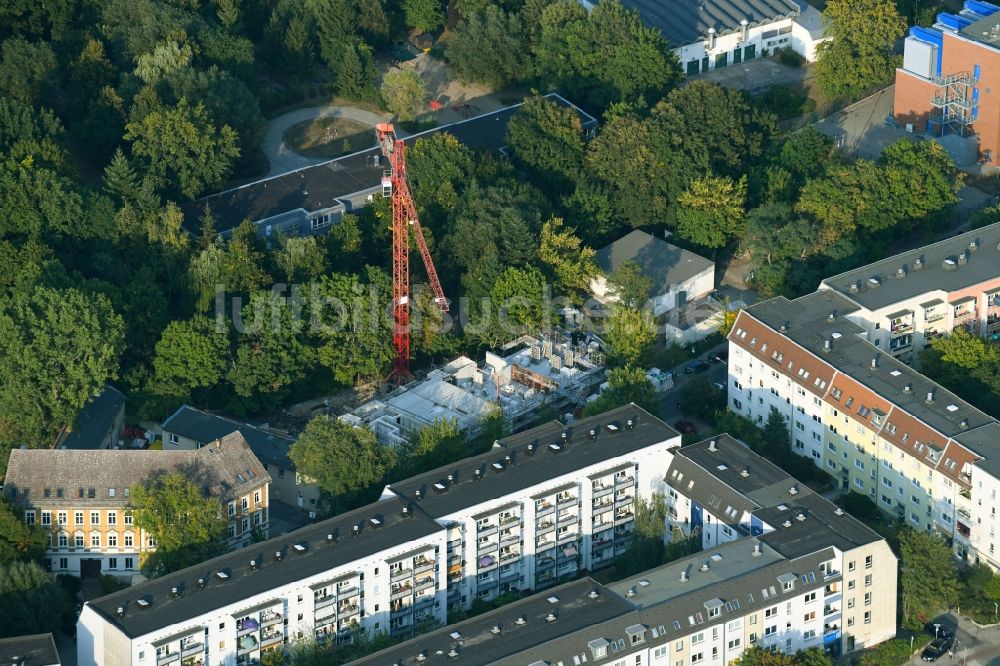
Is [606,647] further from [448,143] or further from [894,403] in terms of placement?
[448,143]

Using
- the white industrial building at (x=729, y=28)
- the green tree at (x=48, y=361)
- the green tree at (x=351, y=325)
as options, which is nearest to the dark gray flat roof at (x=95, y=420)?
the green tree at (x=48, y=361)

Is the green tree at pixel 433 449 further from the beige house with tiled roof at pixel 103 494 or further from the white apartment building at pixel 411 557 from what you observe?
the beige house with tiled roof at pixel 103 494

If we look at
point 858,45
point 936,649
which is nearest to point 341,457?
point 936,649

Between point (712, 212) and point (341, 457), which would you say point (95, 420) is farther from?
point (712, 212)

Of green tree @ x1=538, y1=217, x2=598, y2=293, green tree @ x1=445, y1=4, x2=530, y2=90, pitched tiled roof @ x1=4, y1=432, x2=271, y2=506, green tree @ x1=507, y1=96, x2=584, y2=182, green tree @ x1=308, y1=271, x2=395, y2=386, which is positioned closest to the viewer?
pitched tiled roof @ x1=4, y1=432, x2=271, y2=506

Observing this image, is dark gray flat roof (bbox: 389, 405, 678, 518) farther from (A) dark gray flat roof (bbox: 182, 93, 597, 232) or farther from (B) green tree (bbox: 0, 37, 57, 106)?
(B) green tree (bbox: 0, 37, 57, 106)

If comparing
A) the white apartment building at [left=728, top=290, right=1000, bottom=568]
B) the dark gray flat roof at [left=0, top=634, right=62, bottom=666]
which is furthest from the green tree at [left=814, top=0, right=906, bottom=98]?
the dark gray flat roof at [left=0, top=634, right=62, bottom=666]

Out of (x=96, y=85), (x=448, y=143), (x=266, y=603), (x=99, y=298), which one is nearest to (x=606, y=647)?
(x=266, y=603)
